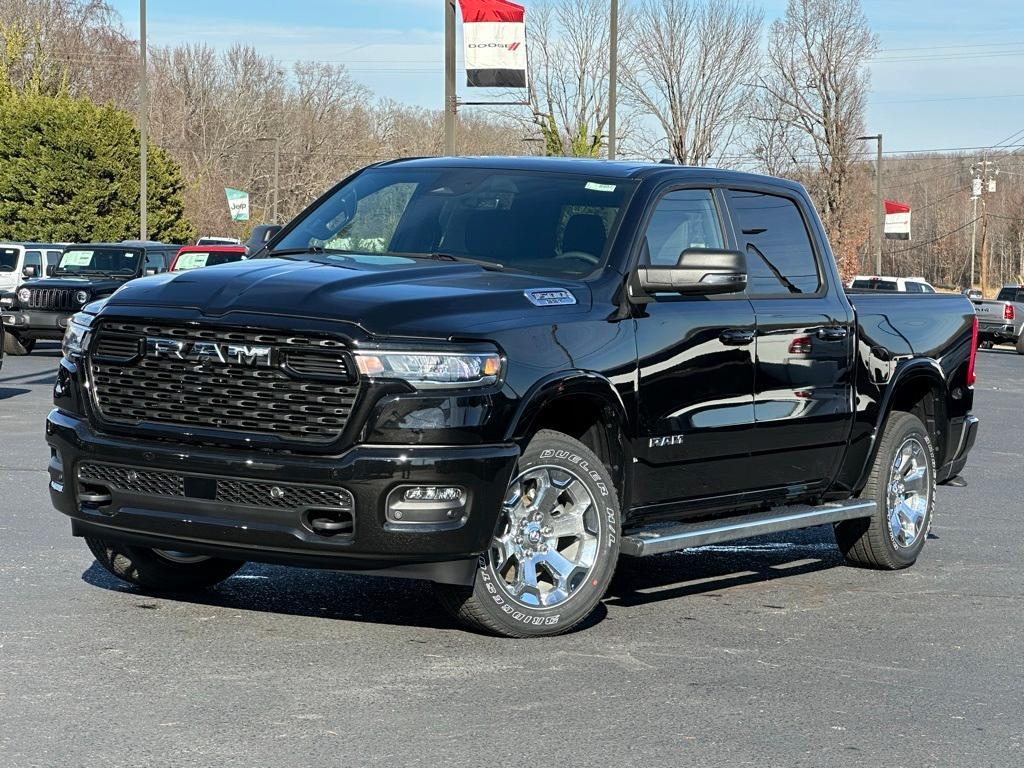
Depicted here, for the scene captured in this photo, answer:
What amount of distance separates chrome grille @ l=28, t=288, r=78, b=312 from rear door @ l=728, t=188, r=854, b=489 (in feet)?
65.0

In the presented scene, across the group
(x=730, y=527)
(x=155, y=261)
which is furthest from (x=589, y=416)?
(x=155, y=261)

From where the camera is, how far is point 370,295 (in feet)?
19.7

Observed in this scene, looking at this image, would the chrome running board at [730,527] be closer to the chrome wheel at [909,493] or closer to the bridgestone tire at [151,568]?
the chrome wheel at [909,493]

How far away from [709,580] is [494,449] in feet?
8.08

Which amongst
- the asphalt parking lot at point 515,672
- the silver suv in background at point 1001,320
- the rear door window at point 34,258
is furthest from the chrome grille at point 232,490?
the silver suv in background at point 1001,320

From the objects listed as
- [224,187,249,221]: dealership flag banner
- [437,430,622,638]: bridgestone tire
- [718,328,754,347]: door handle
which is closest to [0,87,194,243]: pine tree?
[224,187,249,221]: dealership flag banner

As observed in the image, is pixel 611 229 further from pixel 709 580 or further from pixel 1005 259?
pixel 1005 259

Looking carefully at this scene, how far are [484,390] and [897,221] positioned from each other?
3188 inches

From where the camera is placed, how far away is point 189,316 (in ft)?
19.7

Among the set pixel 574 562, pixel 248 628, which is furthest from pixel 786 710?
pixel 248 628

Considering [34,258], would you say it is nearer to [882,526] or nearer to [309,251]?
[309,251]

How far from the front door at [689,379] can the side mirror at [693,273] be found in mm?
127

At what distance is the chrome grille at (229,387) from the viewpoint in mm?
5793

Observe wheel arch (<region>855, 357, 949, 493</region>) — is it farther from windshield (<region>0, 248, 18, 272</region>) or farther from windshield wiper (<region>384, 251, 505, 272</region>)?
windshield (<region>0, 248, 18, 272</region>)
